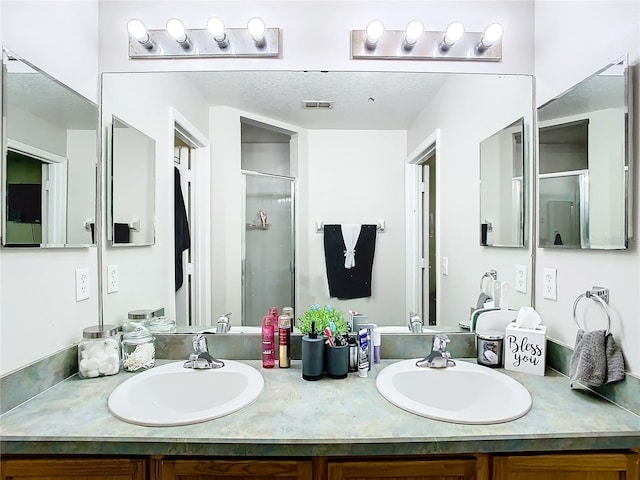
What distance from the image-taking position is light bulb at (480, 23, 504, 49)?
4.85ft

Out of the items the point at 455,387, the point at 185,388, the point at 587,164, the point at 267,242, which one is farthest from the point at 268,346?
the point at 587,164

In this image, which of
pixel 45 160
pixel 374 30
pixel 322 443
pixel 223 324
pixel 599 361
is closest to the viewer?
pixel 322 443

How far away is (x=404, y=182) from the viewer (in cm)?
161

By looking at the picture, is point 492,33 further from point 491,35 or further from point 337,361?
point 337,361

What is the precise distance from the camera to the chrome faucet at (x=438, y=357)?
4.55 ft

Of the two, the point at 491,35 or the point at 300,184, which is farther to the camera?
the point at 300,184

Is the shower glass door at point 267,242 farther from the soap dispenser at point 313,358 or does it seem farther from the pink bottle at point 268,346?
the soap dispenser at point 313,358

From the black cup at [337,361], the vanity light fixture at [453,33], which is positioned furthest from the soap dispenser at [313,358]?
the vanity light fixture at [453,33]

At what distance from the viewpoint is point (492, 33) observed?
148cm

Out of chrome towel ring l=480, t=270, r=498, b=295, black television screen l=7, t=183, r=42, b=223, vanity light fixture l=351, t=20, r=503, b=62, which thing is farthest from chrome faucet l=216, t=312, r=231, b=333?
vanity light fixture l=351, t=20, r=503, b=62

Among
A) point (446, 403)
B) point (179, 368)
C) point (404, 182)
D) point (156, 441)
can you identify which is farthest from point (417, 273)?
point (156, 441)

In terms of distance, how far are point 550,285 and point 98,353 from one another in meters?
1.74

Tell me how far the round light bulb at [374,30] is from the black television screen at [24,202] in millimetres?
1334

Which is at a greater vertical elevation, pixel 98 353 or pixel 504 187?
pixel 504 187
